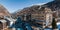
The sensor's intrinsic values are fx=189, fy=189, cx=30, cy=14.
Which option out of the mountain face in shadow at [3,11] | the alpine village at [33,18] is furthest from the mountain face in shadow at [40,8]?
the mountain face in shadow at [3,11]

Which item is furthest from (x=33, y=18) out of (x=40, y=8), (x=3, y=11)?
(x=3, y=11)

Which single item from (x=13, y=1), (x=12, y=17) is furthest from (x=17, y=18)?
(x=13, y=1)

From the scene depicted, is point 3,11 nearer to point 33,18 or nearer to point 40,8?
point 33,18

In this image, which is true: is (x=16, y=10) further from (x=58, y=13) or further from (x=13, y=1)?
(x=58, y=13)

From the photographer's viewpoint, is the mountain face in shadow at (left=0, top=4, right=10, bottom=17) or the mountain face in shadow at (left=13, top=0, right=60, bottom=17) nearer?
the mountain face in shadow at (left=13, top=0, right=60, bottom=17)

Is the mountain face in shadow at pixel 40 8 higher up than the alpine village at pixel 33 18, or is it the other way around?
the mountain face in shadow at pixel 40 8

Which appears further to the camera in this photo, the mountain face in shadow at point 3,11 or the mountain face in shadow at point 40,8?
the mountain face in shadow at point 3,11

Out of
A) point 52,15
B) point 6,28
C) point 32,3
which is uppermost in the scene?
point 32,3

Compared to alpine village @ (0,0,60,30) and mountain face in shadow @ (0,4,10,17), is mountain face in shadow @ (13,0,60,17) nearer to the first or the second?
alpine village @ (0,0,60,30)

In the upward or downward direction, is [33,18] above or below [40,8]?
below

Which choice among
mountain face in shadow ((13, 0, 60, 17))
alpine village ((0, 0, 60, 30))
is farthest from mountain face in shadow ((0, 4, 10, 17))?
mountain face in shadow ((13, 0, 60, 17))

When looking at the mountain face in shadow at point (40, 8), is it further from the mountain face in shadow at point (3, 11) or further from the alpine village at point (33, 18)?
the mountain face in shadow at point (3, 11)
